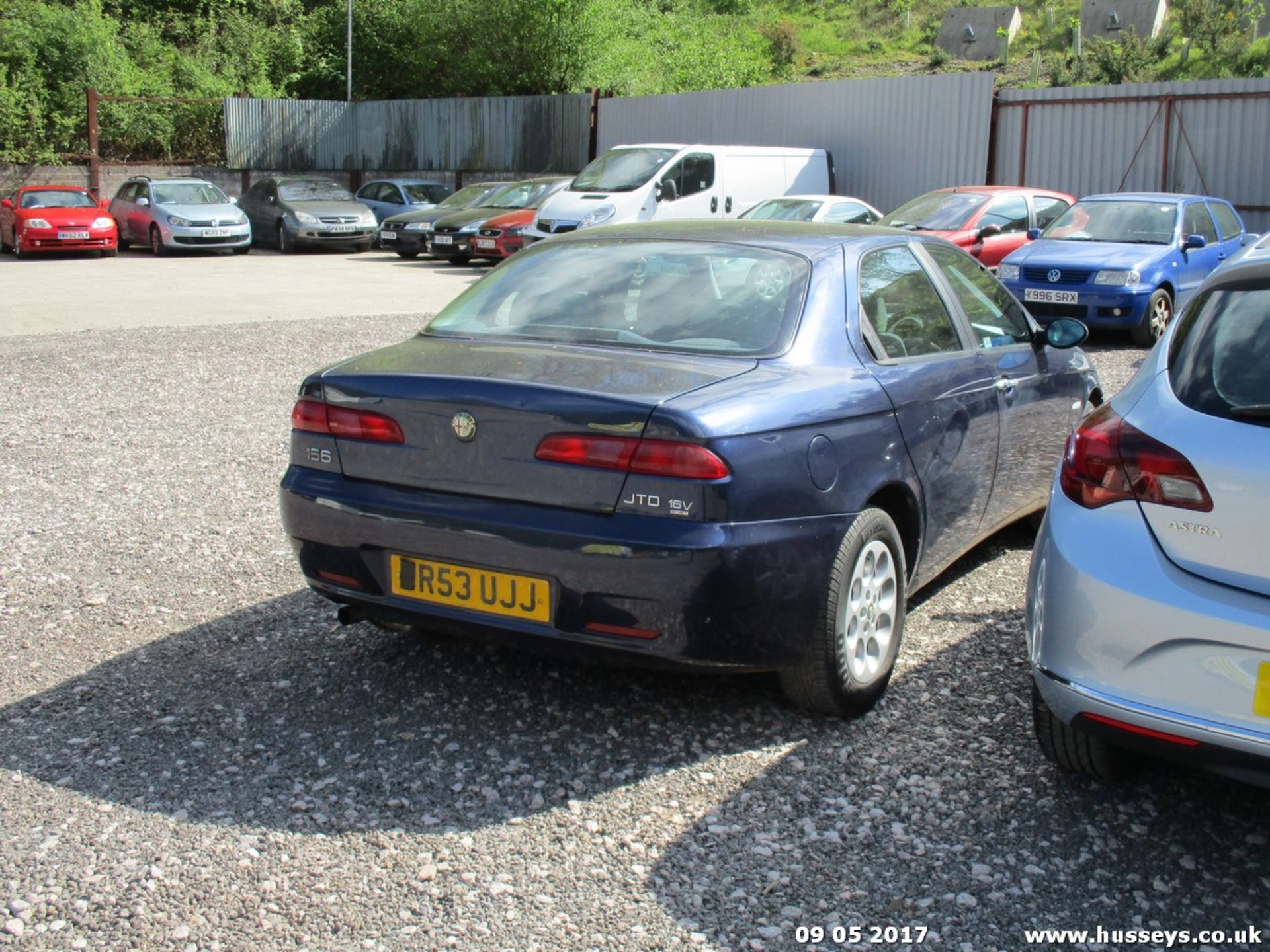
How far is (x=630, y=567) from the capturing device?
358cm

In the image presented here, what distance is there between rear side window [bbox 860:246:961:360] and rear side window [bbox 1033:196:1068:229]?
12201 mm

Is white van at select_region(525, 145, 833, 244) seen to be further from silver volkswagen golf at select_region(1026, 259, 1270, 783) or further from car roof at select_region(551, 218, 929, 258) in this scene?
silver volkswagen golf at select_region(1026, 259, 1270, 783)

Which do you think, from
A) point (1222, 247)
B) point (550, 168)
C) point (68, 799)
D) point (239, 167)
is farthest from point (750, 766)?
point (239, 167)

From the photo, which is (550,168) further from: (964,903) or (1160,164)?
(964,903)

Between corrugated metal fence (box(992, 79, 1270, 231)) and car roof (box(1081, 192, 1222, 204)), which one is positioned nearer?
car roof (box(1081, 192, 1222, 204))

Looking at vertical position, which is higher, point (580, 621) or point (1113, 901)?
point (580, 621)

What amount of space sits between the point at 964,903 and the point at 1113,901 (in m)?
0.34

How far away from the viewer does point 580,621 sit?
3.68 m

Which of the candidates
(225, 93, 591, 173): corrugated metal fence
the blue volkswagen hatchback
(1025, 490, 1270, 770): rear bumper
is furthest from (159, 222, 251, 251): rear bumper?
(1025, 490, 1270, 770): rear bumper

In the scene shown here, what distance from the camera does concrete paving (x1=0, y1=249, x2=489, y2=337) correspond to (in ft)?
49.3

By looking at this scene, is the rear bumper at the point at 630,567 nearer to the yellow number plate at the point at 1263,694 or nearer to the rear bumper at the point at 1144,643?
the rear bumper at the point at 1144,643

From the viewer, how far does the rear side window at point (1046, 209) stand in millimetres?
16438

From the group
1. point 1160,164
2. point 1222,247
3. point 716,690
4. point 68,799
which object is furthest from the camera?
point 1160,164

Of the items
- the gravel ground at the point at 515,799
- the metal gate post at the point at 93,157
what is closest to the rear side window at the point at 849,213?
the gravel ground at the point at 515,799
